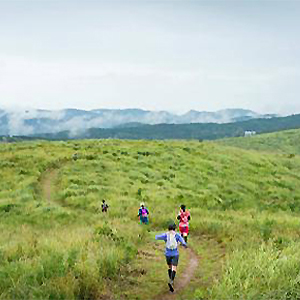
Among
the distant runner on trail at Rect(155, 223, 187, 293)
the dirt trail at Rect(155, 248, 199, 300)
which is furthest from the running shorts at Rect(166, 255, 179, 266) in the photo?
the dirt trail at Rect(155, 248, 199, 300)

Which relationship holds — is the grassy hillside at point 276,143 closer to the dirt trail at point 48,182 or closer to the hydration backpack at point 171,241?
the dirt trail at point 48,182

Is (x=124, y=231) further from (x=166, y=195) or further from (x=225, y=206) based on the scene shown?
(x=225, y=206)

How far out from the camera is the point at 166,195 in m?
29.8

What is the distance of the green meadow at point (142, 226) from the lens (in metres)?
8.76

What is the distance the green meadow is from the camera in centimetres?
876

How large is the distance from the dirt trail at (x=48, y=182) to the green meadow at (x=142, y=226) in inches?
4.3


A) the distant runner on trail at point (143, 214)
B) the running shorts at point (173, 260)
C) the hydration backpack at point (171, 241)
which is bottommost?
the distant runner on trail at point (143, 214)

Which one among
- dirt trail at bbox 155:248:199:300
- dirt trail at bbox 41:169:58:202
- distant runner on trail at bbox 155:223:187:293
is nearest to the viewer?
dirt trail at bbox 155:248:199:300

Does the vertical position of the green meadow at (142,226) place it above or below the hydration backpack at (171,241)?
below

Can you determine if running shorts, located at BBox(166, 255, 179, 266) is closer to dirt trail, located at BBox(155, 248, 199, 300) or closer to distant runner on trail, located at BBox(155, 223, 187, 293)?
distant runner on trail, located at BBox(155, 223, 187, 293)

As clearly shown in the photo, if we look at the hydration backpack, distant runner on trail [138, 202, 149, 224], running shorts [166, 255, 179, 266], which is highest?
the hydration backpack

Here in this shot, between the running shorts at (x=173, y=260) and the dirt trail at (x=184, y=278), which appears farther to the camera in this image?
the running shorts at (x=173, y=260)

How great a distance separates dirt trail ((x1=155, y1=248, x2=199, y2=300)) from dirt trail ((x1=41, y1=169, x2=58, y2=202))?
17.2m

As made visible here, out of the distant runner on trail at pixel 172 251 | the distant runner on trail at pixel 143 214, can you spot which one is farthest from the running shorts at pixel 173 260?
the distant runner on trail at pixel 143 214
